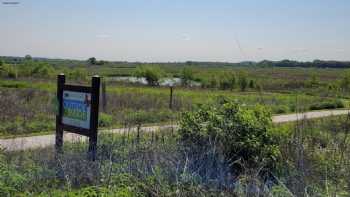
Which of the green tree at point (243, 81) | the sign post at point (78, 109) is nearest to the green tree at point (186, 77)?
the green tree at point (243, 81)

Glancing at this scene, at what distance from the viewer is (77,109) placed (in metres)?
7.77

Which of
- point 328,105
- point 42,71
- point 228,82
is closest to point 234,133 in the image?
point 328,105

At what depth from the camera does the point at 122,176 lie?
473cm

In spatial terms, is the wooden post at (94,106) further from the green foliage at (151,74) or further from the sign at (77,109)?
the green foliage at (151,74)

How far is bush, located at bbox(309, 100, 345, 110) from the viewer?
27.9 m

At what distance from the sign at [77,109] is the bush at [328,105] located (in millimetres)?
21708

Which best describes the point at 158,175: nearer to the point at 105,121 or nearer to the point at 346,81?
the point at 105,121

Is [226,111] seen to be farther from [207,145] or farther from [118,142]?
[118,142]

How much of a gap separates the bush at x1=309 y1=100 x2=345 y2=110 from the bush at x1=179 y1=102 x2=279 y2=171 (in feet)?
71.9

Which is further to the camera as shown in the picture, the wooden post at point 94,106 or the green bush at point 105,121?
the green bush at point 105,121

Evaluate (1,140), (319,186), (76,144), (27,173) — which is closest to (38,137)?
(1,140)

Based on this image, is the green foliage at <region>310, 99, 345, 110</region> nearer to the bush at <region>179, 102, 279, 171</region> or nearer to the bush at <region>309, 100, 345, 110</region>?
the bush at <region>309, 100, 345, 110</region>

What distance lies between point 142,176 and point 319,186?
5.75 ft

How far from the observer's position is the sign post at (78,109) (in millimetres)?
7426
